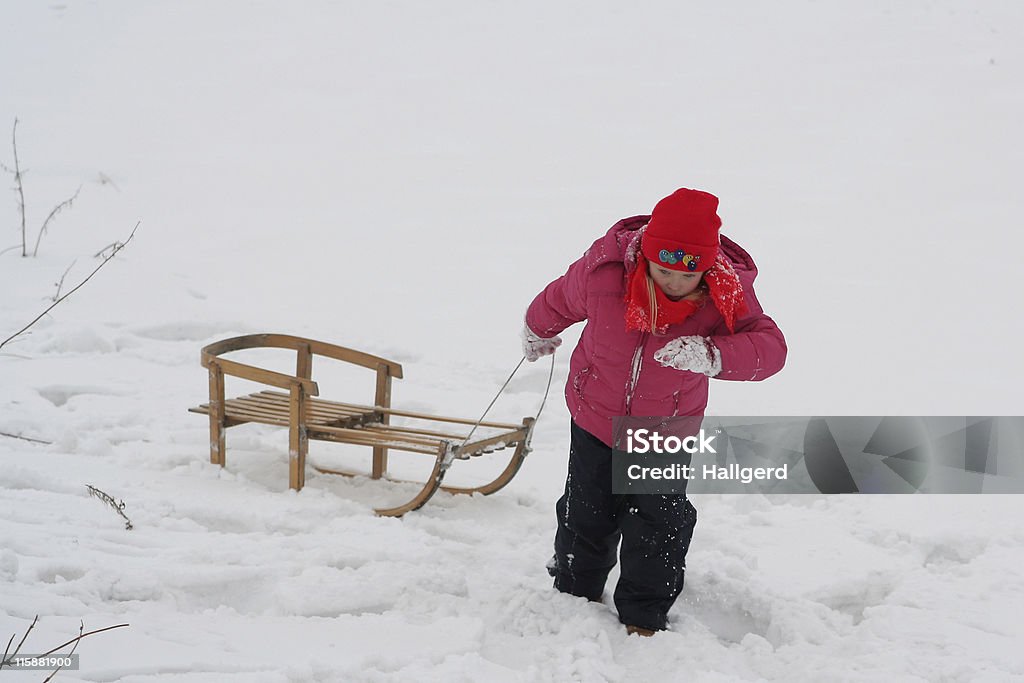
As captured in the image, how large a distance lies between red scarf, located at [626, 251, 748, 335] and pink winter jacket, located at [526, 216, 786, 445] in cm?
4

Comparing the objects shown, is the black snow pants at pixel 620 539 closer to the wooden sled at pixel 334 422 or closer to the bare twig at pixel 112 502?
the wooden sled at pixel 334 422

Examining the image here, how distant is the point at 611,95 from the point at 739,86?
175 cm

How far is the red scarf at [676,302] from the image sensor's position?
2689mm

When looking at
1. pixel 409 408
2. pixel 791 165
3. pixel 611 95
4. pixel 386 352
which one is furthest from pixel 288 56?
pixel 409 408

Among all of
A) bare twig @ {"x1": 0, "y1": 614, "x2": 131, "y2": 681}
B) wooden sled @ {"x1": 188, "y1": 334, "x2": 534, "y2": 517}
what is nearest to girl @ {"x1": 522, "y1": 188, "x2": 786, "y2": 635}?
wooden sled @ {"x1": 188, "y1": 334, "x2": 534, "y2": 517}

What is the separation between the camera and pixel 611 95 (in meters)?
12.4

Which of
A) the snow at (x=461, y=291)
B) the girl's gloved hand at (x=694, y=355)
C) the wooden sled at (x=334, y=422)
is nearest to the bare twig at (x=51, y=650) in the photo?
the snow at (x=461, y=291)

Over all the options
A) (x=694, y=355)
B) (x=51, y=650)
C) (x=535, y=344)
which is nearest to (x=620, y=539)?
(x=535, y=344)

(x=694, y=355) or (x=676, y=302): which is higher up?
(x=676, y=302)

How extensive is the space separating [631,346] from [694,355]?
0.26 m

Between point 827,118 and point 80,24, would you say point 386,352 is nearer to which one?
point 827,118

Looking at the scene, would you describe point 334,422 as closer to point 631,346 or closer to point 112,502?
point 112,502

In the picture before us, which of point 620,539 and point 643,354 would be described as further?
point 620,539

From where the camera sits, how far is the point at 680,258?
2637 mm
